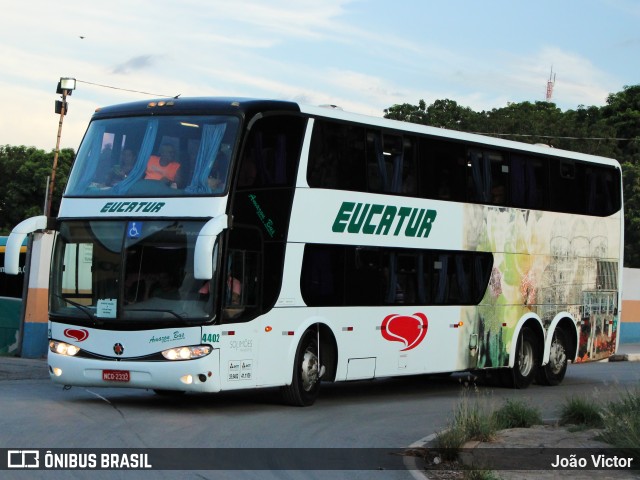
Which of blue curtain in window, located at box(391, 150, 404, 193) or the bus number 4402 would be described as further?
blue curtain in window, located at box(391, 150, 404, 193)

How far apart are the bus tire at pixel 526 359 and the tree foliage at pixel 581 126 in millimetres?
34785

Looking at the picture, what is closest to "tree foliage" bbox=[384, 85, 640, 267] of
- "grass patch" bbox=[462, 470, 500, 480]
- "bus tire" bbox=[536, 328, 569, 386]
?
"bus tire" bbox=[536, 328, 569, 386]

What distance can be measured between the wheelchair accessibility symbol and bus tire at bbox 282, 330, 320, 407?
295cm

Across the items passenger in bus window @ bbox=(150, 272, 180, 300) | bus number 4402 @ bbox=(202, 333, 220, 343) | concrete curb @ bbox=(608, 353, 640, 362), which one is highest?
passenger in bus window @ bbox=(150, 272, 180, 300)

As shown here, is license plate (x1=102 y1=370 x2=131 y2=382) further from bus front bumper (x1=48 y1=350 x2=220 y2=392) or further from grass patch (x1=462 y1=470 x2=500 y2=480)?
grass patch (x1=462 y1=470 x2=500 y2=480)

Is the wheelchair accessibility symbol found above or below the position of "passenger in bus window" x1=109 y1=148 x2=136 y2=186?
below

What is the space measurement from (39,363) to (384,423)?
9.98 metres

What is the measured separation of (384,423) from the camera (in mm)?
15891

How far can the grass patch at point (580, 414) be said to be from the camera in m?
14.8

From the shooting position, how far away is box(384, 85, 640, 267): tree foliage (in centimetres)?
5778

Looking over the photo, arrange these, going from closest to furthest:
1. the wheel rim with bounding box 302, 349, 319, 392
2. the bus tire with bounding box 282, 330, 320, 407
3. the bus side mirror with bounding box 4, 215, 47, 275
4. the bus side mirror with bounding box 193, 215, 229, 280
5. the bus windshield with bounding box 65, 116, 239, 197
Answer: the bus side mirror with bounding box 193, 215, 229, 280
the bus side mirror with bounding box 4, 215, 47, 275
the bus windshield with bounding box 65, 116, 239, 197
the bus tire with bounding box 282, 330, 320, 407
the wheel rim with bounding box 302, 349, 319, 392

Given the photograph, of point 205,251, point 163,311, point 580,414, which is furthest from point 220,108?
point 580,414

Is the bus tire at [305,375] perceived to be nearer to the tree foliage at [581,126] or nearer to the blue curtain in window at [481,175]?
the blue curtain in window at [481,175]

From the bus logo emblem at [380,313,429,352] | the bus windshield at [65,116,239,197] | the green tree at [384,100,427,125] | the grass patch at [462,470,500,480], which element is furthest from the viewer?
the green tree at [384,100,427,125]
